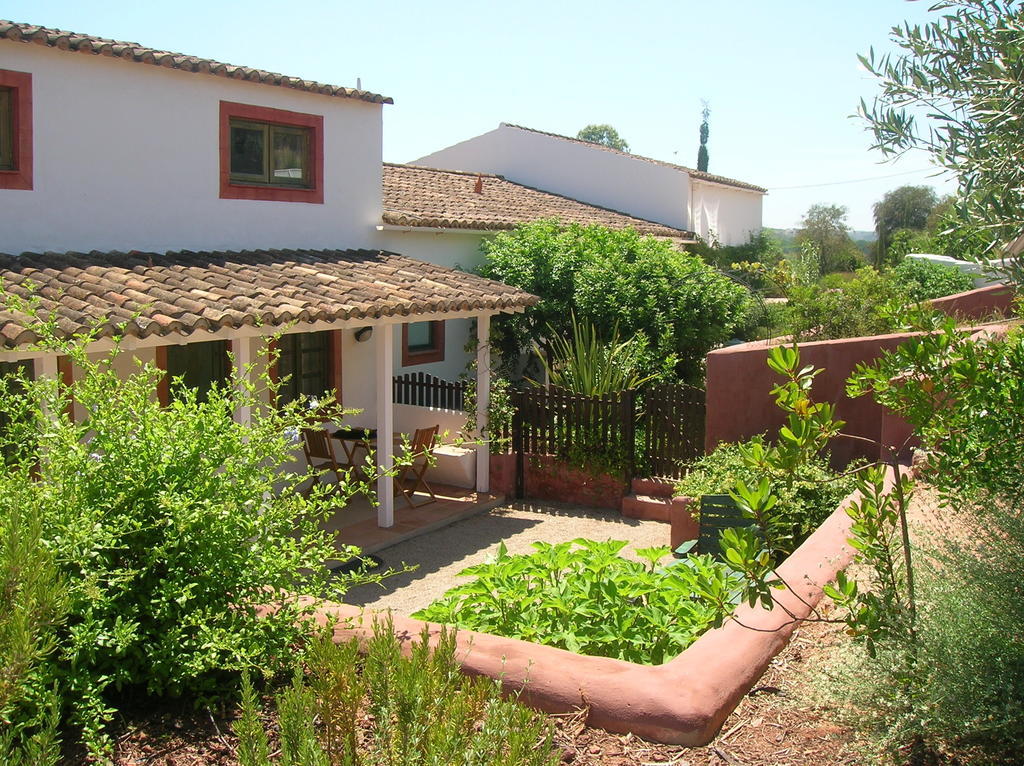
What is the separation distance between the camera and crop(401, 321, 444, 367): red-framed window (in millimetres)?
14352

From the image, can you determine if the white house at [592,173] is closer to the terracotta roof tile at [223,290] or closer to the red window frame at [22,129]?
the terracotta roof tile at [223,290]

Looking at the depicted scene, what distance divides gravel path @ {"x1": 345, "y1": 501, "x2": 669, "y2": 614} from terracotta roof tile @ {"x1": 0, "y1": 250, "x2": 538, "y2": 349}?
2.63 m

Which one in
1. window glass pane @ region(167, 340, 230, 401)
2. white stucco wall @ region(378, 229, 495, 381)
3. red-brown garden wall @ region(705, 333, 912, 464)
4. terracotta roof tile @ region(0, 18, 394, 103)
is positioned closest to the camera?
terracotta roof tile @ region(0, 18, 394, 103)

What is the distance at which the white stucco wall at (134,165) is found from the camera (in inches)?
364

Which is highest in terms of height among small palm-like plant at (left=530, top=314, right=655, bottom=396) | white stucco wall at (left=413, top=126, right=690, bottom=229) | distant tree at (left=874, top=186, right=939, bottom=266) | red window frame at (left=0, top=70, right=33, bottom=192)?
distant tree at (left=874, top=186, right=939, bottom=266)

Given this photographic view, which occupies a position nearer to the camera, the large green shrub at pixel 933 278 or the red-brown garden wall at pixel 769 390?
the red-brown garden wall at pixel 769 390

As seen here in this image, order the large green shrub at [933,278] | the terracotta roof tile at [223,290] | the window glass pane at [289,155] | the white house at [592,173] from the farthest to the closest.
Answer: the white house at [592,173] → the large green shrub at [933,278] → the window glass pane at [289,155] → the terracotta roof tile at [223,290]

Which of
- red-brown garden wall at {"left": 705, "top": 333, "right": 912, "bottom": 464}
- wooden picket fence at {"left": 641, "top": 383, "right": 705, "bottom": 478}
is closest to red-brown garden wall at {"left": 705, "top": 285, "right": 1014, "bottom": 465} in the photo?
red-brown garden wall at {"left": 705, "top": 333, "right": 912, "bottom": 464}

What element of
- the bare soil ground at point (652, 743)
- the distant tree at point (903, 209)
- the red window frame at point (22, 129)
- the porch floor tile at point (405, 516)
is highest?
the distant tree at point (903, 209)

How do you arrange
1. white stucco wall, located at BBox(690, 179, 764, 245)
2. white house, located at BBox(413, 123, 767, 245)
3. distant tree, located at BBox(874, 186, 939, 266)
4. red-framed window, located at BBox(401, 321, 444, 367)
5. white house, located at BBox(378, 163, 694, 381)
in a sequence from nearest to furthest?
white house, located at BBox(378, 163, 694, 381) → red-framed window, located at BBox(401, 321, 444, 367) → white house, located at BBox(413, 123, 767, 245) → white stucco wall, located at BBox(690, 179, 764, 245) → distant tree, located at BBox(874, 186, 939, 266)

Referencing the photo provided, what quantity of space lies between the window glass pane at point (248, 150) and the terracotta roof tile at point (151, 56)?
1.89ft

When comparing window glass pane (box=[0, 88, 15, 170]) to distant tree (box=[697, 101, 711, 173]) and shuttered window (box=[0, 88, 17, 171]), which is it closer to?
shuttered window (box=[0, 88, 17, 171])

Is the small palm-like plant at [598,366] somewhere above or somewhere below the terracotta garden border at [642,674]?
above

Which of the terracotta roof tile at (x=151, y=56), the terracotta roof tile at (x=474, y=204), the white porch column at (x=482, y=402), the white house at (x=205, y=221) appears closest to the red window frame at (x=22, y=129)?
the white house at (x=205, y=221)
